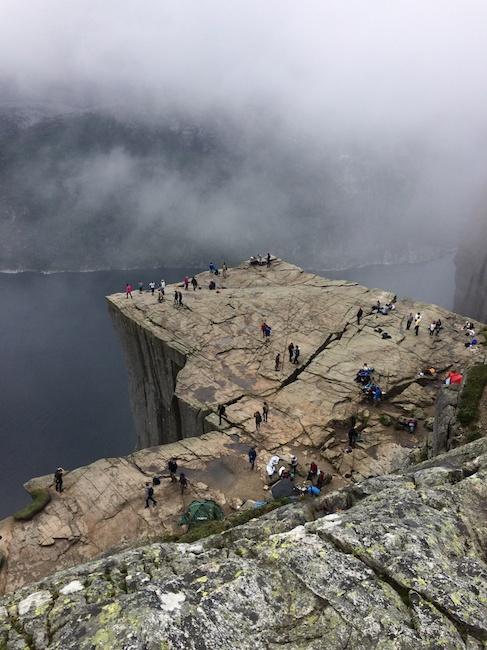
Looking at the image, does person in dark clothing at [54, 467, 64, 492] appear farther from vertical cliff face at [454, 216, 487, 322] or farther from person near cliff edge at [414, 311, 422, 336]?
vertical cliff face at [454, 216, 487, 322]

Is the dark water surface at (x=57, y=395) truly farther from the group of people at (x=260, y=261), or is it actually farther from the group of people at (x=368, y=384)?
the group of people at (x=368, y=384)

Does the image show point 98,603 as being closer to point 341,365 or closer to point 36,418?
point 341,365

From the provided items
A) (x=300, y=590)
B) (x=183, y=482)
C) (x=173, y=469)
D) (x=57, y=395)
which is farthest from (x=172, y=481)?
(x=57, y=395)

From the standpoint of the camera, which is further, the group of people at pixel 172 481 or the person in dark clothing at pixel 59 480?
the person in dark clothing at pixel 59 480

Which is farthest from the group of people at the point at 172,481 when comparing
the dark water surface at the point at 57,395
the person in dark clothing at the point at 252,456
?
the dark water surface at the point at 57,395

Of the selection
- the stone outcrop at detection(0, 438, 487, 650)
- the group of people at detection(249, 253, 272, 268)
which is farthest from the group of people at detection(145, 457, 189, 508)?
the group of people at detection(249, 253, 272, 268)

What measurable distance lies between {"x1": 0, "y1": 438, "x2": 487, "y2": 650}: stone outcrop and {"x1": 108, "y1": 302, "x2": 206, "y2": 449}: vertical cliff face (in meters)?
26.1

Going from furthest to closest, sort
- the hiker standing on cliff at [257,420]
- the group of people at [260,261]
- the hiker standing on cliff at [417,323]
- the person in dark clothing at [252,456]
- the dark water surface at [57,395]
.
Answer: the dark water surface at [57,395]
the group of people at [260,261]
the hiker standing on cliff at [417,323]
the hiker standing on cliff at [257,420]
the person in dark clothing at [252,456]

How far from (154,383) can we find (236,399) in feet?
47.1

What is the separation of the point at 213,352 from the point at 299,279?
2089 centimetres

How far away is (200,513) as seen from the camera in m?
24.8

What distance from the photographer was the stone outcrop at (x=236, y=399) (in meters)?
25.9

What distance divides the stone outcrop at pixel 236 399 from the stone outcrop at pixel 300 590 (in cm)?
1315

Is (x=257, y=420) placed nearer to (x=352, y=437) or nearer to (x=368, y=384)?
(x=352, y=437)
